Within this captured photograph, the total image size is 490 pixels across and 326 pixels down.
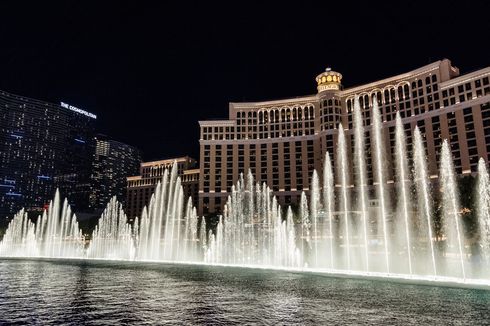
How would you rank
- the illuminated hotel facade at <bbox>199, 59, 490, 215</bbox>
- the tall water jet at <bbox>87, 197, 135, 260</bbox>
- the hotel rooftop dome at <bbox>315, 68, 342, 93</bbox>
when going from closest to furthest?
the tall water jet at <bbox>87, 197, 135, 260</bbox>, the illuminated hotel facade at <bbox>199, 59, 490, 215</bbox>, the hotel rooftop dome at <bbox>315, 68, 342, 93</bbox>

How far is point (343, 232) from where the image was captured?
75812 mm

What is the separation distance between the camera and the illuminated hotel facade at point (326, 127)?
3159 inches

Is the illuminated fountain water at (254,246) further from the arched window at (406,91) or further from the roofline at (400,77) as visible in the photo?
the roofline at (400,77)

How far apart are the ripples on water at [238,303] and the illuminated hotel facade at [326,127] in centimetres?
6748

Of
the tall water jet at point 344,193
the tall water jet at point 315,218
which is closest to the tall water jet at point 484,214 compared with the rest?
the tall water jet at point 344,193

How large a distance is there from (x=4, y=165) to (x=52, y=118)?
121 feet

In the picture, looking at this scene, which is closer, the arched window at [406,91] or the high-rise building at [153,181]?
the arched window at [406,91]

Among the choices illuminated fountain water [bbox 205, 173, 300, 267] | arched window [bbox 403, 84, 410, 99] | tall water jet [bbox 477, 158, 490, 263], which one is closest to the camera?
tall water jet [bbox 477, 158, 490, 263]

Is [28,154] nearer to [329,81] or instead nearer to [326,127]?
[326,127]

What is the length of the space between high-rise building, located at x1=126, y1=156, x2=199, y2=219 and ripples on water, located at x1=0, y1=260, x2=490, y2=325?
11146 cm

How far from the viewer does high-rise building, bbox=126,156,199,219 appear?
438ft

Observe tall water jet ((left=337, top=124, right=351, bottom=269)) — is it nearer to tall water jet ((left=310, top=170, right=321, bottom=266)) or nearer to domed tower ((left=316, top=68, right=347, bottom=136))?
tall water jet ((left=310, top=170, right=321, bottom=266))

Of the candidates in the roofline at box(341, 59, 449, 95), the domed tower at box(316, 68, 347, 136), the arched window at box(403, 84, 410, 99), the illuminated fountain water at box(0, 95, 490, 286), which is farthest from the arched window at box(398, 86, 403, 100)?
the domed tower at box(316, 68, 347, 136)

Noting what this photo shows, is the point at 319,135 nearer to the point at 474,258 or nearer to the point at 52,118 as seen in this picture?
the point at 474,258
